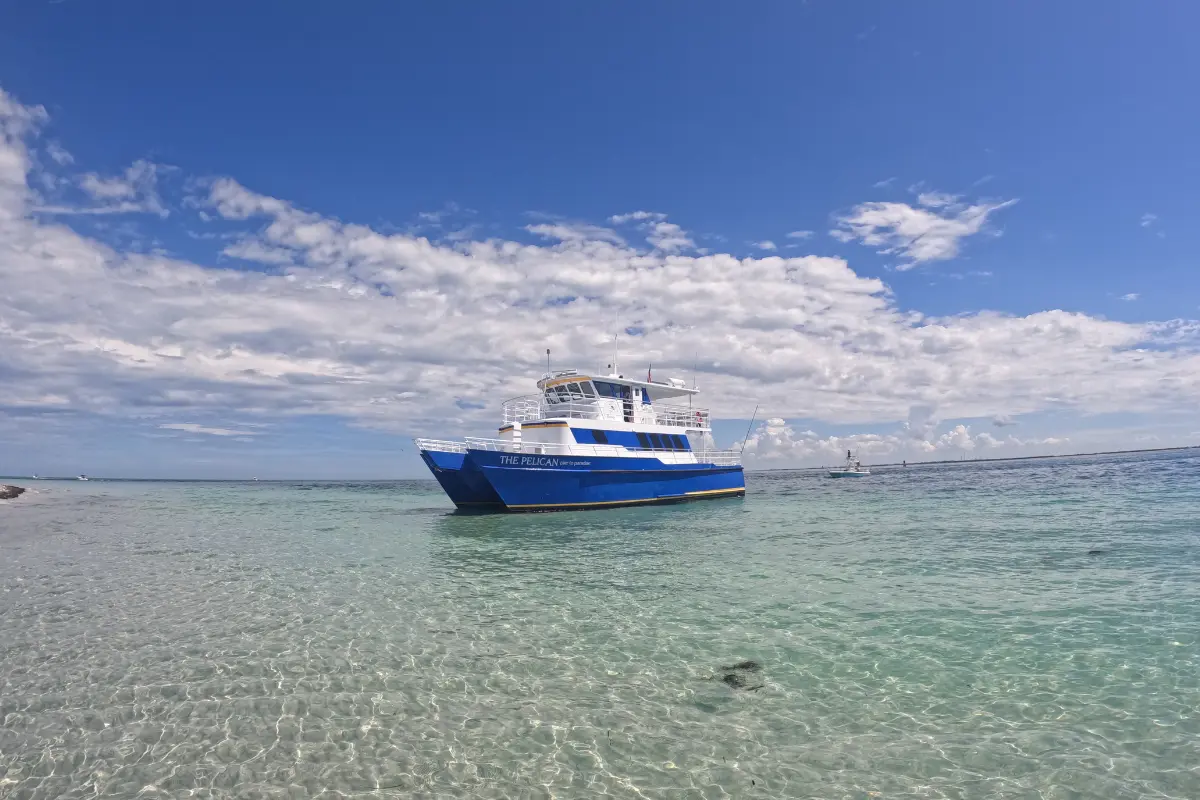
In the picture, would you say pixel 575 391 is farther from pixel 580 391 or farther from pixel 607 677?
pixel 607 677

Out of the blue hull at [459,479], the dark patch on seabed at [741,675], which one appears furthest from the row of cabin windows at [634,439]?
the dark patch on seabed at [741,675]

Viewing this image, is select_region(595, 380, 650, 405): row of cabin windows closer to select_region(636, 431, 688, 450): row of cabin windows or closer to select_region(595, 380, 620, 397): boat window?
select_region(595, 380, 620, 397): boat window

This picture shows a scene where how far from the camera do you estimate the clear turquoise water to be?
5.24 metres

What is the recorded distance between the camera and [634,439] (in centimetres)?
3350

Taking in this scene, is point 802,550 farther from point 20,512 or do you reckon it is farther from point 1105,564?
point 20,512

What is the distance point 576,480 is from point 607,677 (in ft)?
72.2

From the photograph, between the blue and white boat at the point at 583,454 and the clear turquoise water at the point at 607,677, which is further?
the blue and white boat at the point at 583,454

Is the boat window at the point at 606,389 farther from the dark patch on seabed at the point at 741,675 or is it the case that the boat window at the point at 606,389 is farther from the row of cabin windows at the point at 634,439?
the dark patch on seabed at the point at 741,675

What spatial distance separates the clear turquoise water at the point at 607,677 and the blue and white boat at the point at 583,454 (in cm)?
1176

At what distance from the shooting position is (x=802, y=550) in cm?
1792

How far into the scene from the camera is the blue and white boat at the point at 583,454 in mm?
27969

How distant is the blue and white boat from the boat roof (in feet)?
0.21

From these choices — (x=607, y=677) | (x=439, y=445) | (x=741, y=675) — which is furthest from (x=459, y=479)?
(x=741, y=675)

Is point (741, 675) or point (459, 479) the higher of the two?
point (459, 479)
